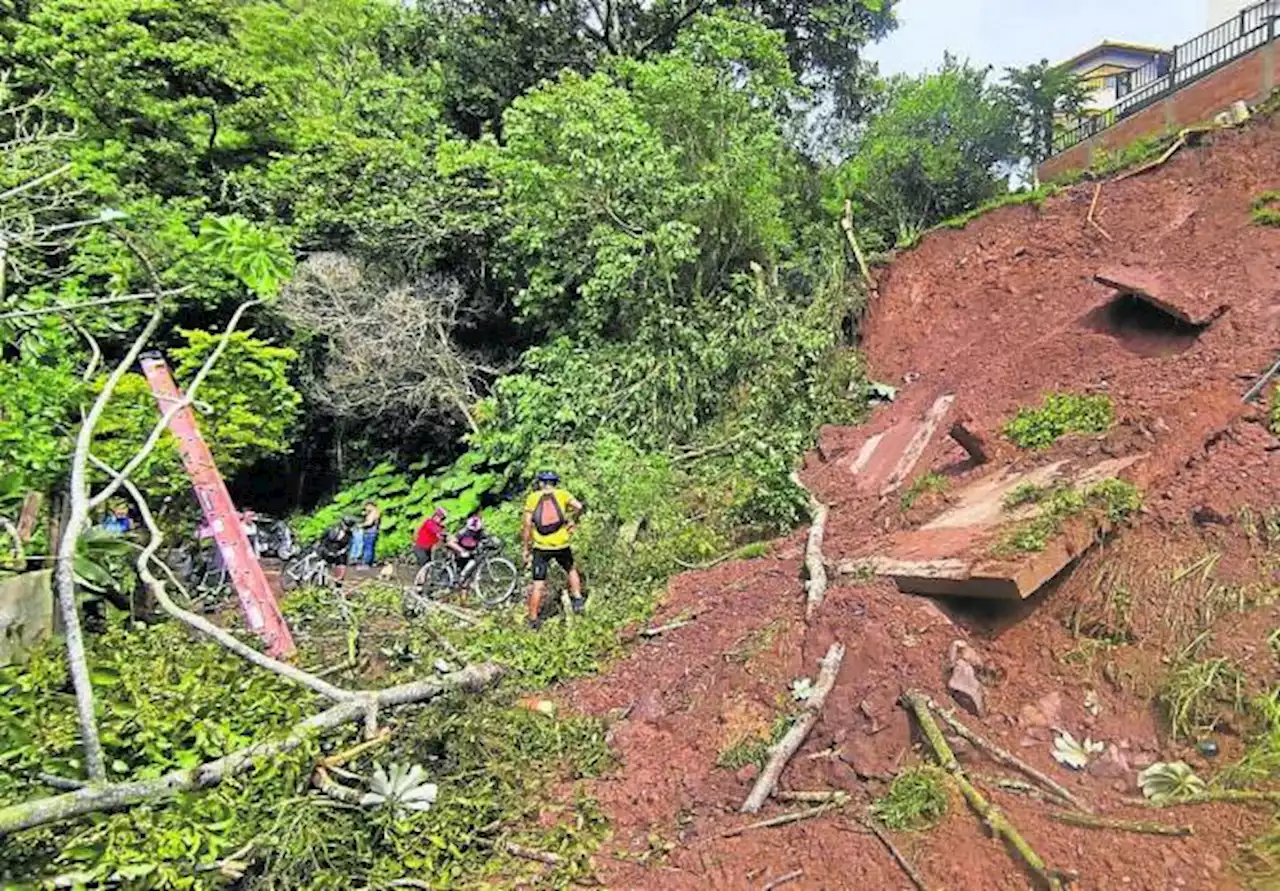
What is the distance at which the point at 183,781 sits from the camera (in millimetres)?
3381

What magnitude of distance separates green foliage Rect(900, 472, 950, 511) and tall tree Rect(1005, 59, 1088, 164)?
36.3ft

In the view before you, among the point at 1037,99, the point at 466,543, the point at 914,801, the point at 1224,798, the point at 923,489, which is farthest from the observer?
the point at 1037,99

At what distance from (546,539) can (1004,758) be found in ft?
14.5

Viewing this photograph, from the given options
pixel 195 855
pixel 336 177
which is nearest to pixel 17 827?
pixel 195 855

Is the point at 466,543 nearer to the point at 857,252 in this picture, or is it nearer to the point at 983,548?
the point at 857,252

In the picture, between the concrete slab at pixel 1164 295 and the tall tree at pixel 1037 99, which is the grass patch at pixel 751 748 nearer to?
the concrete slab at pixel 1164 295

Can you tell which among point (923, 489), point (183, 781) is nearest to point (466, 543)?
point (923, 489)

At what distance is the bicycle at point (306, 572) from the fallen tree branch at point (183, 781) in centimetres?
793

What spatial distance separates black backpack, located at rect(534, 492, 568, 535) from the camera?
25.3 ft

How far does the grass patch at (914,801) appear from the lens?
12.5 feet

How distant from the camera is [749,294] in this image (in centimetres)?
1248

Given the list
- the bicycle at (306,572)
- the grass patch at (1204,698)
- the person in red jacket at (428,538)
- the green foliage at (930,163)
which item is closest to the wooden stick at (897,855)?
the grass patch at (1204,698)

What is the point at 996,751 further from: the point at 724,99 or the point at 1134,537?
the point at 724,99

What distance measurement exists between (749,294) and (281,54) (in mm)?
11445
